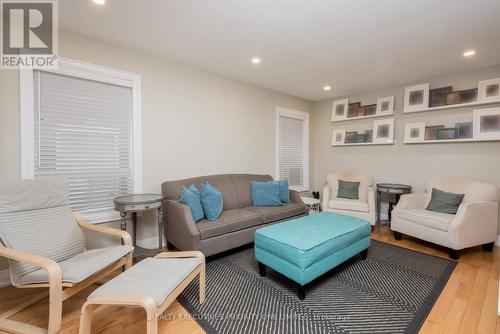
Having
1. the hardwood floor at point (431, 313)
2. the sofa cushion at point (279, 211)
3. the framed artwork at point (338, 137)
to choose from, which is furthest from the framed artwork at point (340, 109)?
the hardwood floor at point (431, 313)

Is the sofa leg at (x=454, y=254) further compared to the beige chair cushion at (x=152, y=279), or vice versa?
the sofa leg at (x=454, y=254)

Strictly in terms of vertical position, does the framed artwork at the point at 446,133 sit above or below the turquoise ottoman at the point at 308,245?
above

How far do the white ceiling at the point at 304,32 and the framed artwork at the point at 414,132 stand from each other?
2.61ft

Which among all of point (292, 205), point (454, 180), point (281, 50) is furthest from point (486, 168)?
point (281, 50)

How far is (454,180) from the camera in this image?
330 cm

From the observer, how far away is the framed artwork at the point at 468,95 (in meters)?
3.28

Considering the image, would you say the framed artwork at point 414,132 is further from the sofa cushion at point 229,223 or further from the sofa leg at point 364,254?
the sofa cushion at point 229,223

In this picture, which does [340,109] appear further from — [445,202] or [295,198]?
[445,202]

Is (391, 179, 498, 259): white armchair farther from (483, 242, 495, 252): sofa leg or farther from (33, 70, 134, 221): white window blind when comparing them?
(33, 70, 134, 221): white window blind

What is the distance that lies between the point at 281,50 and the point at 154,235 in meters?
2.83

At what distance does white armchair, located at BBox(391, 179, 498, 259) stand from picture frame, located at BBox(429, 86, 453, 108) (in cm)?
121

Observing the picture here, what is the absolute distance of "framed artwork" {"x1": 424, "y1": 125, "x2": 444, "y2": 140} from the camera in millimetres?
3621

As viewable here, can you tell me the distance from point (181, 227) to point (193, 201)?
32 centimetres

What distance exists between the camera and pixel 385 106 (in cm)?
414
